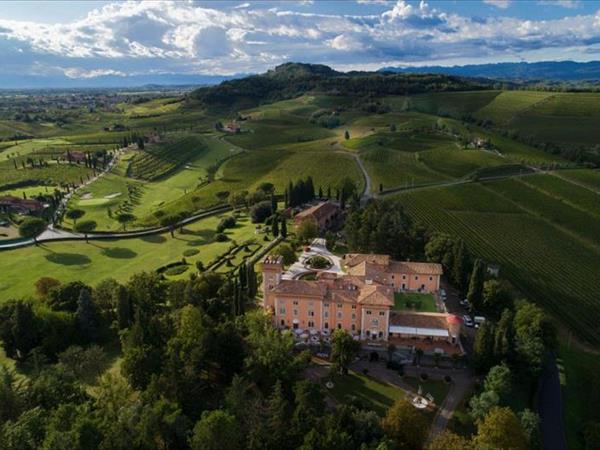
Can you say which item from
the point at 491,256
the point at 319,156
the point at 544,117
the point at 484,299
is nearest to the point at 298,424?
the point at 484,299

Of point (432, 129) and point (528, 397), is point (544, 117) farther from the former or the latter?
point (528, 397)

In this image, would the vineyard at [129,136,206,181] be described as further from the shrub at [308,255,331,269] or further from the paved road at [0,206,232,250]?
the shrub at [308,255,331,269]

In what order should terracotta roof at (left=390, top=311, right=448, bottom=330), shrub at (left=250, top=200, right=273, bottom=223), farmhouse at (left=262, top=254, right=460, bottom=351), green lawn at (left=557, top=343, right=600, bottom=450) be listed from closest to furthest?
green lawn at (left=557, top=343, right=600, bottom=450) < farmhouse at (left=262, top=254, right=460, bottom=351) < terracotta roof at (left=390, top=311, right=448, bottom=330) < shrub at (left=250, top=200, right=273, bottom=223)

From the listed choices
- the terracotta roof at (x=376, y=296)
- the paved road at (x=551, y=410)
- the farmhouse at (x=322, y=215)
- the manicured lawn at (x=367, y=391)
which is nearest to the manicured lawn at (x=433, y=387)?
the manicured lawn at (x=367, y=391)

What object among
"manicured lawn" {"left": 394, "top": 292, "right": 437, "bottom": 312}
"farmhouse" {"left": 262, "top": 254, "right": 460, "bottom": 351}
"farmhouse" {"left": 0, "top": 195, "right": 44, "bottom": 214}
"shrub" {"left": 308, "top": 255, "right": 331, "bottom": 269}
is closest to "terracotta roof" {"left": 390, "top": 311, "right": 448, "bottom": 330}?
"farmhouse" {"left": 262, "top": 254, "right": 460, "bottom": 351}

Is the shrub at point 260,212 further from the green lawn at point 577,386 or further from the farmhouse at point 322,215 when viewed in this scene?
the green lawn at point 577,386

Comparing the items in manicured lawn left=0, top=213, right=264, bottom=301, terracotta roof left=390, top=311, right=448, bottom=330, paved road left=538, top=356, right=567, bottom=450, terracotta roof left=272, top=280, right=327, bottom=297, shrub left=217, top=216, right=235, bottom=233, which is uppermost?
terracotta roof left=272, top=280, right=327, bottom=297

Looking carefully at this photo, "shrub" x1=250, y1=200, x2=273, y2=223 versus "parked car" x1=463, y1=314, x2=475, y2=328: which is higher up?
"shrub" x1=250, y1=200, x2=273, y2=223
